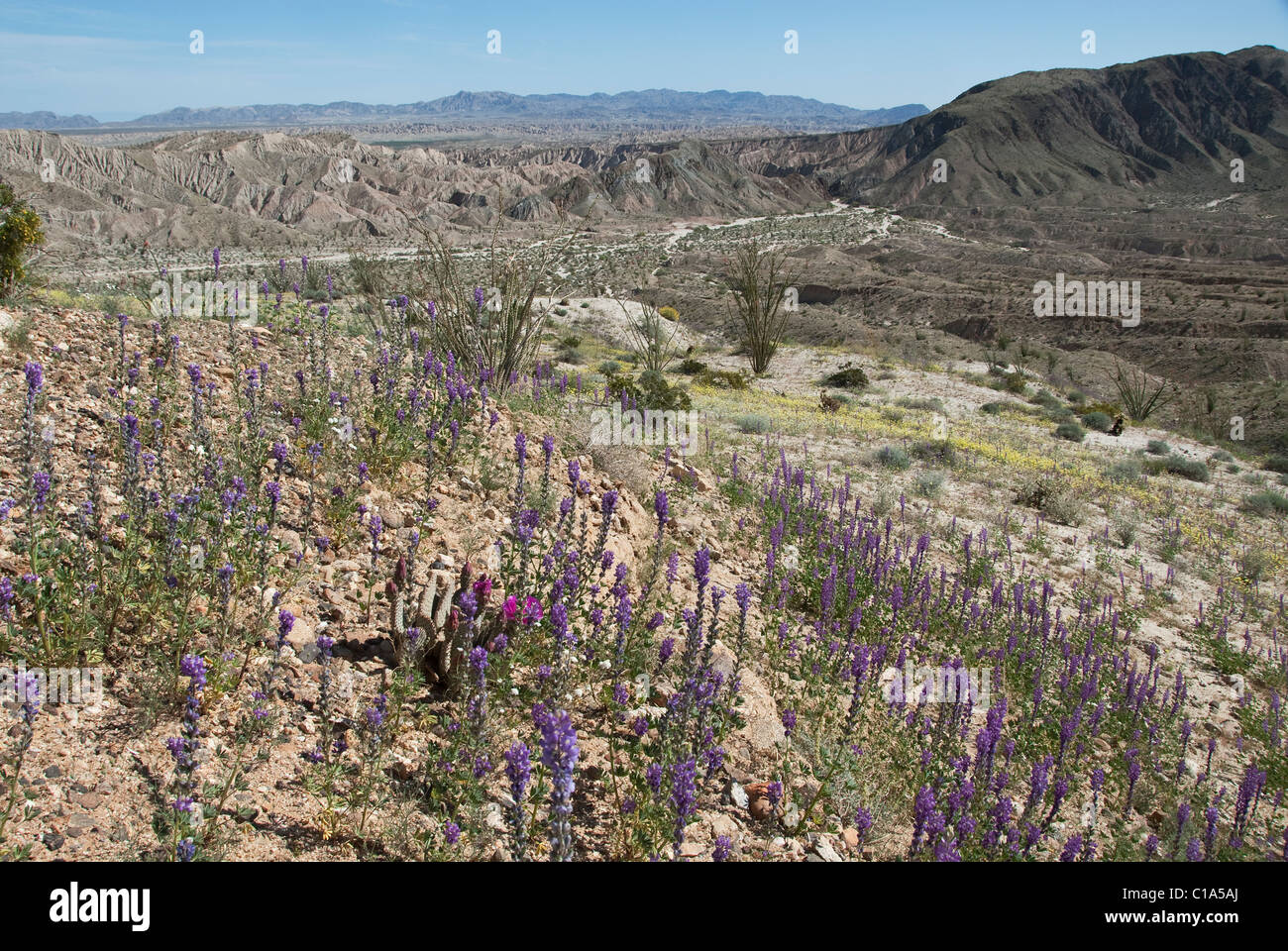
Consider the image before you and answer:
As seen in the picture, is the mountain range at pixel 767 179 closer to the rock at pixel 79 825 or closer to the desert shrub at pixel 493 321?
the desert shrub at pixel 493 321

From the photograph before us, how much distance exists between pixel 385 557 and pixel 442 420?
5.12 feet

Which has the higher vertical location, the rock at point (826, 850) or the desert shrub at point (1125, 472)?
the desert shrub at point (1125, 472)

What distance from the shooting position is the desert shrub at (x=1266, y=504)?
11430 millimetres

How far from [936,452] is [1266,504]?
5.25 metres

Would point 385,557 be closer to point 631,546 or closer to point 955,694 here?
point 631,546

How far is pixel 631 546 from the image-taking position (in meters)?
5.17

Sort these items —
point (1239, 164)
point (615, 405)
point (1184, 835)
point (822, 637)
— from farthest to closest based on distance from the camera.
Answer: point (1239, 164)
point (615, 405)
point (822, 637)
point (1184, 835)

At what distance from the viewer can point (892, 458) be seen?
10578mm

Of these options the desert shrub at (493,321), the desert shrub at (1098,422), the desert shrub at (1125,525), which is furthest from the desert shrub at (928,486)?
the desert shrub at (1098,422)

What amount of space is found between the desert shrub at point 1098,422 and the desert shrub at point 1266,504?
502cm

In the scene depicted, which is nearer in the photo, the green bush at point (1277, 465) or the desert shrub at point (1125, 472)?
the desert shrub at point (1125, 472)

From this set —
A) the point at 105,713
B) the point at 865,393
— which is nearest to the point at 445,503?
the point at 105,713

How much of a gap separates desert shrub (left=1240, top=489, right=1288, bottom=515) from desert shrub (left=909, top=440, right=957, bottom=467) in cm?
464
